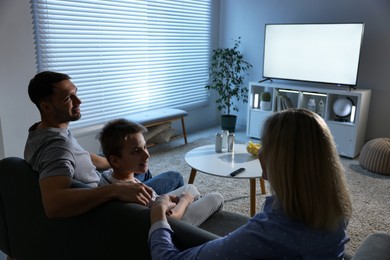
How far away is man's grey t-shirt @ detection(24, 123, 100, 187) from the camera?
133 cm

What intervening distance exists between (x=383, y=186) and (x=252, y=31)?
277 centimetres

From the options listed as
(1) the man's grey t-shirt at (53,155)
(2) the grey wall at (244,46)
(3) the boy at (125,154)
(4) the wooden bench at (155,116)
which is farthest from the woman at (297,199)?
(4) the wooden bench at (155,116)

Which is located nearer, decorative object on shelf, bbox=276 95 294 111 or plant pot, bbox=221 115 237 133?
decorative object on shelf, bbox=276 95 294 111

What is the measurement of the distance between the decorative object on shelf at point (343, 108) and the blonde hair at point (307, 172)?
3391 mm

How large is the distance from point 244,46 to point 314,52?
1204 millimetres

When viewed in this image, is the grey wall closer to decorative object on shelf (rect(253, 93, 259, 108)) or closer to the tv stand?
the tv stand

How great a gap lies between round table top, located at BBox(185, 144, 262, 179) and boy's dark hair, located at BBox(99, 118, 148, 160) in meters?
1.02

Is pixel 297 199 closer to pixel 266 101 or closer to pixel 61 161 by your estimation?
pixel 61 161

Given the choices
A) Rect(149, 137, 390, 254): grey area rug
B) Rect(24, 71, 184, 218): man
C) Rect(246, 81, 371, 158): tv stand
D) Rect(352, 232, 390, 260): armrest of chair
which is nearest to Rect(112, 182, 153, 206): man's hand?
Rect(24, 71, 184, 218): man

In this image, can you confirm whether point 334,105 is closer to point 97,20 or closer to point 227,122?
point 227,122

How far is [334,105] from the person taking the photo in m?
4.08

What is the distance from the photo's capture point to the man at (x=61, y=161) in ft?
4.07

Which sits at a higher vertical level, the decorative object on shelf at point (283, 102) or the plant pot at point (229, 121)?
the decorative object on shelf at point (283, 102)

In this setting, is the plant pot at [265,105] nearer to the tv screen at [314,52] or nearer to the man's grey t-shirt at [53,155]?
the tv screen at [314,52]
